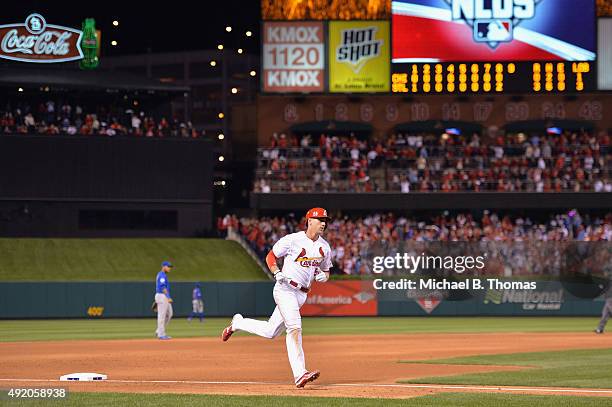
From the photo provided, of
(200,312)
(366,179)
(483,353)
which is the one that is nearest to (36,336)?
(200,312)

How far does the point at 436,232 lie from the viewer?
44.7 meters

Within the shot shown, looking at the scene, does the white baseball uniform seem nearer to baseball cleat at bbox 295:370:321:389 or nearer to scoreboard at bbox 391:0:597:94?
baseball cleat at bbox 295:370:321:389

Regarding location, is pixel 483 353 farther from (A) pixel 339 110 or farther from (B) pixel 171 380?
(A) pixel 339 110

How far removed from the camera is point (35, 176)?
152 ft

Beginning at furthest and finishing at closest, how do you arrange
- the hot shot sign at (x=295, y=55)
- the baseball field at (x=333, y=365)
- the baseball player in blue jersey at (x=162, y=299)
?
the hot shot sign at (x=295, y=55), the baseball player in blue jersey at (x=162, y=299), the baseball field at (x=333, y=365)

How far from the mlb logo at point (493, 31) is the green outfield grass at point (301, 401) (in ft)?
116

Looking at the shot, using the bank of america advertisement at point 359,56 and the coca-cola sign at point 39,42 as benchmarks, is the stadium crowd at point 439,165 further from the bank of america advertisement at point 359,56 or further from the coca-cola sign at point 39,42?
the coca-cola sign at point 39,42

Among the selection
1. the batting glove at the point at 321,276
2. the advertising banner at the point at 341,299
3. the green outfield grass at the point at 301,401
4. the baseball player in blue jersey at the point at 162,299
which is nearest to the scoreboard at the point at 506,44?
the advertising banner at the point at 341,299

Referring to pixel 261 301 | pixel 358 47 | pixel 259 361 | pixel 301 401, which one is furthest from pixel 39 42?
pixel 301 401

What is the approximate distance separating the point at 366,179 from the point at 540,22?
10.1 metres

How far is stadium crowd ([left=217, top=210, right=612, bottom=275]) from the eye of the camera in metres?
40.3

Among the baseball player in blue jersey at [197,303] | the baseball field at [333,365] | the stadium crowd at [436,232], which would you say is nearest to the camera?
the baseball field at [333,365]

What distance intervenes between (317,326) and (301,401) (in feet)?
68.9

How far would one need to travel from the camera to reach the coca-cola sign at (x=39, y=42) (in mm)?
47156
